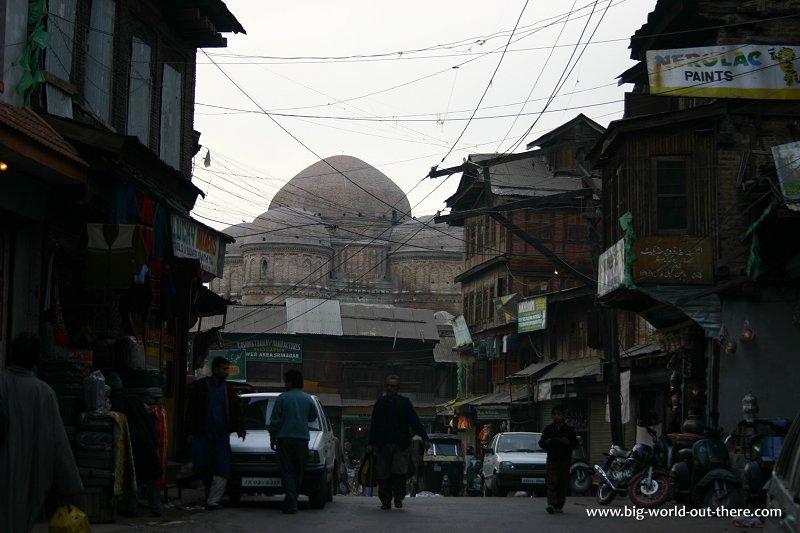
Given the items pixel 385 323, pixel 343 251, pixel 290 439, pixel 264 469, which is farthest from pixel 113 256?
pixel 343 251

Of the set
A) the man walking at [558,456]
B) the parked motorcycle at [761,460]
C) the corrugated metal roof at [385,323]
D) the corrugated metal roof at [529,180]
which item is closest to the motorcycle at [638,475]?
the man walking at [558,456]

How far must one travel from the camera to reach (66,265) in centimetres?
1331

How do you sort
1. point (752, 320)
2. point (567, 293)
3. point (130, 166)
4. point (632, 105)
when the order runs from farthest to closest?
point (567, 293) → point (632, 105) → point (752, 320) → point (130, 166)

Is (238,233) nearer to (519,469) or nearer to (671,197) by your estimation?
(519,469)

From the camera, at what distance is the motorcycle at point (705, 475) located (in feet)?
45.2

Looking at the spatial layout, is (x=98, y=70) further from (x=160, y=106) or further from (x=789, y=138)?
(x=789, y=138)

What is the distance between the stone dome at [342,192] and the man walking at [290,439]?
231 ft

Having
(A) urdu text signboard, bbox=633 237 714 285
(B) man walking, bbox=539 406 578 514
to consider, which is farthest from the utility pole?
(B) man walking, bbox=539 406 578 514

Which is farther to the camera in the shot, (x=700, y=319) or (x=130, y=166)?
(x=700, y=319)

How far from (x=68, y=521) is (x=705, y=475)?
9552 mm

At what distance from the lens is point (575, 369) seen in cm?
3662

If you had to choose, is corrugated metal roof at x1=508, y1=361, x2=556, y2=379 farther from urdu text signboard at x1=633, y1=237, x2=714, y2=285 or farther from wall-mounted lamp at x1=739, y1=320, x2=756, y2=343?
wall-mounted lamp at x1=739, y1=320, x2=756, y2=343

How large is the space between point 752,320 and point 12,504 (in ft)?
53.8

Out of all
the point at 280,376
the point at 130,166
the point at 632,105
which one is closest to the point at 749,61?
the point at 632,105
